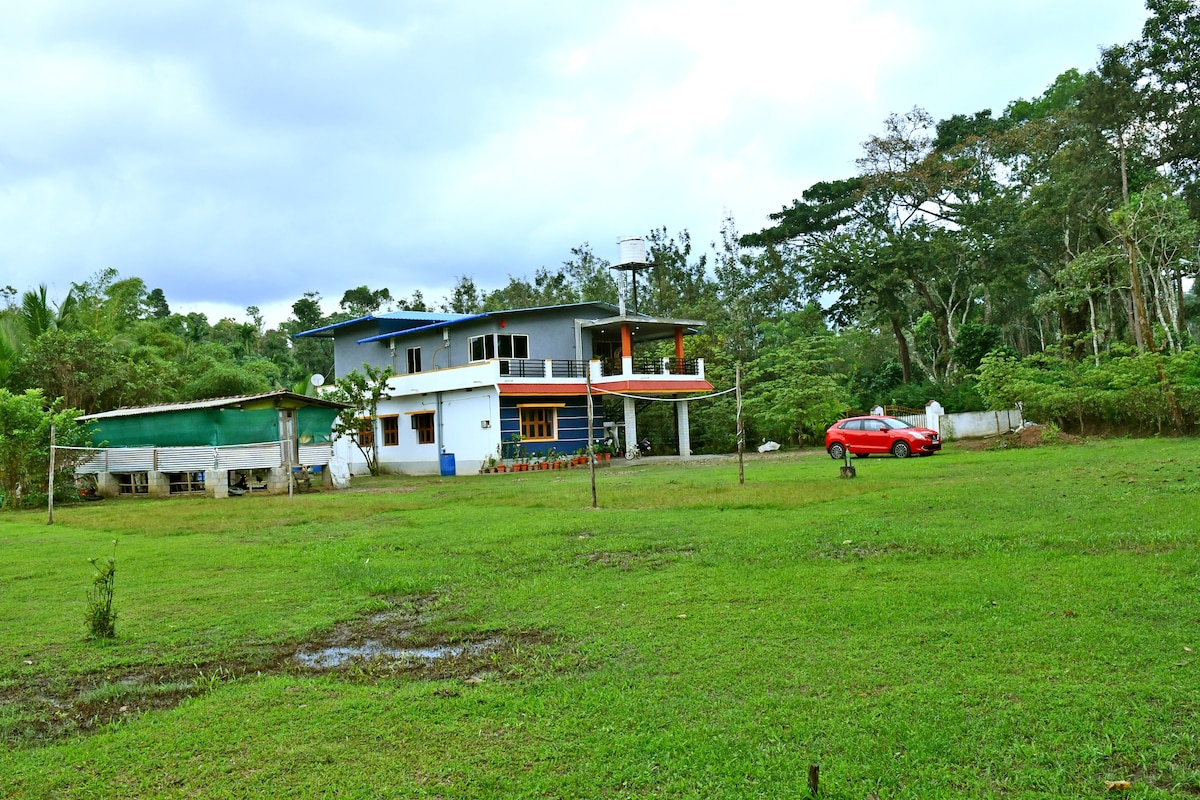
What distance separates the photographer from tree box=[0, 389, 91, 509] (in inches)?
758

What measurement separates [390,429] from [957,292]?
25829mm

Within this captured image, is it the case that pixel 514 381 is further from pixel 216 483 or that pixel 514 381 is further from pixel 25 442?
pixel 25 442

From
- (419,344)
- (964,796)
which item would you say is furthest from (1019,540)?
(419,344)

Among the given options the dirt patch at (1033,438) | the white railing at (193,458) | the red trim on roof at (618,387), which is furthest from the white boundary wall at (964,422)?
the white railing at (193,458)

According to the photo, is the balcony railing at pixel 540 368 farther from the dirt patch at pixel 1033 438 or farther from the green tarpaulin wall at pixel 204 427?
the dirt patch at pixel 1033 438

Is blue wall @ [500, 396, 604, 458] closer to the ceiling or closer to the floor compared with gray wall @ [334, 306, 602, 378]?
closer to the floor

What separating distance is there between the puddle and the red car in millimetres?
18603

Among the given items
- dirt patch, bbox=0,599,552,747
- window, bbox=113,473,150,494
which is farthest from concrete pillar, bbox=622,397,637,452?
dirt patch, bbox=0,599,552,747

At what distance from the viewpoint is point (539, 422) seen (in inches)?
1214

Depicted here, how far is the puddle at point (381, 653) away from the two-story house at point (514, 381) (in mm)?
23027

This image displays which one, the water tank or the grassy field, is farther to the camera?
the water tank

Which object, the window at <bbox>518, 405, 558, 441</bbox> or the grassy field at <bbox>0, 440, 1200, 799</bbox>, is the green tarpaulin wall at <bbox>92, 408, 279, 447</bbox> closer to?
the window at <bbox>518, 405, 558, 441</bbox>

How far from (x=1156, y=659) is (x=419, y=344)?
30.8 metres

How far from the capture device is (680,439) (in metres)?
32.3
